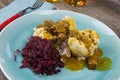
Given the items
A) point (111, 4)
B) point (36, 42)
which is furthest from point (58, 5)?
point (36, 42)

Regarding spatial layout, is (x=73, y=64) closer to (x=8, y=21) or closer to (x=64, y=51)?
(x=64, y=51)

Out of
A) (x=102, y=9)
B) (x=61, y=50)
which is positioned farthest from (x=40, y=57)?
(x=102, y=9)

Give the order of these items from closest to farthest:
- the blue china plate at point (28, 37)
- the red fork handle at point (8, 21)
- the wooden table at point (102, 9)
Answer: the blue china plate at point (28, 37)
the red fork handle at point (8, 21)
the wooden table at point (102, 9)

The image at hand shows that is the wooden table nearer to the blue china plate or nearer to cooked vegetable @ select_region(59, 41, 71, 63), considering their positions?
the blue china plate

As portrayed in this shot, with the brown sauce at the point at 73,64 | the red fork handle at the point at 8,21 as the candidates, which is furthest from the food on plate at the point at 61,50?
the red fork handle at the point at 8,21

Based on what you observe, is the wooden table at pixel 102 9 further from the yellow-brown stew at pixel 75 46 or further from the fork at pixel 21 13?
the yellow-brown stew at pixel 75 46

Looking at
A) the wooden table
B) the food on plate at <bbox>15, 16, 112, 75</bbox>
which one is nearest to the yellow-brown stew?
the food on plate at <bbox>15, 16, 112, 75</bbox>
